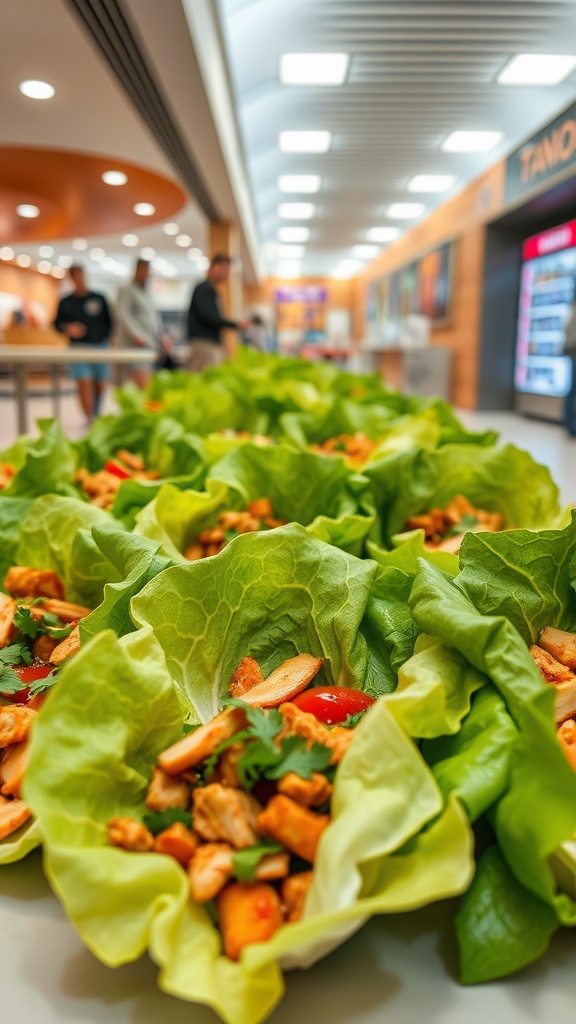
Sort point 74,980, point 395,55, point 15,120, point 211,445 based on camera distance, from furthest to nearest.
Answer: point 15,120 → point 395,55 → point 211,445 → point 74,980

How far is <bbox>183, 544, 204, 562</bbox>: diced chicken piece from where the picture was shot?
1.73m

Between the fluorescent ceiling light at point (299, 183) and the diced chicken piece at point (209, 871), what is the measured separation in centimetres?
1183

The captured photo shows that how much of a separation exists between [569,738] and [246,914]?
1.55 feet

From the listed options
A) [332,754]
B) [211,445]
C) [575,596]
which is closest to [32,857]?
[332,754]

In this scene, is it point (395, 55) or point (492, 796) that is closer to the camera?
point (492, 796)

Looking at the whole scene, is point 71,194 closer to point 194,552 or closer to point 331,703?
point 194,552

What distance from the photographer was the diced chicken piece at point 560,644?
1.14 meters

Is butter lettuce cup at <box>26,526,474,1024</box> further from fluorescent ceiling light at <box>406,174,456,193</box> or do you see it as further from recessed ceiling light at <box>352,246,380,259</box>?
recessed ceiling light at <box>352,246,380,259</box>

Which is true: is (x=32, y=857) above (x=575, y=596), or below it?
below

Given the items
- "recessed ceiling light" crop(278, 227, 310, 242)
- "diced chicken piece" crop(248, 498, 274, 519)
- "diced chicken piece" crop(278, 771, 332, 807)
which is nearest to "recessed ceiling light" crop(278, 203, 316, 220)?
"recessed ceiling light" crop(278, 227, 310, 242)

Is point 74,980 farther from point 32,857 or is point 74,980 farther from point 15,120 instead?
point 15,120

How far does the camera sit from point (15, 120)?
732 centimetres

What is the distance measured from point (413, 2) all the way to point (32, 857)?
3.71 m

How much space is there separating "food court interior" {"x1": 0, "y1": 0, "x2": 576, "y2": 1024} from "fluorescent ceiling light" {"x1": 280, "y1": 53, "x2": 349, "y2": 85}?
0.02 m
